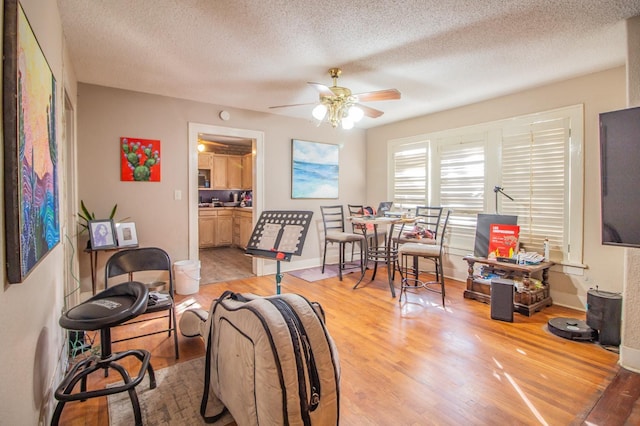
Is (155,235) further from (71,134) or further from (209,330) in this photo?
(209,330)

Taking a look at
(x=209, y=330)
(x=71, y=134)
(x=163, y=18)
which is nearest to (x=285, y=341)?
(x=209, y=330)

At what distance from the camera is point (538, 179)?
359cm

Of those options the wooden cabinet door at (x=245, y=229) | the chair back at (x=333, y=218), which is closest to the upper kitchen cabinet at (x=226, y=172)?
the wooden cabinet door at (x=245, y=229)

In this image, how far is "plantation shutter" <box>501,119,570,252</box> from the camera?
3.42m

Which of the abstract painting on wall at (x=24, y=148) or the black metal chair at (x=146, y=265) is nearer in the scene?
the abstract painting on wall at (x=24, y=148)

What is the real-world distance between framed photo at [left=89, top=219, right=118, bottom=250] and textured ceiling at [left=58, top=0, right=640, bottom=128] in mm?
1522

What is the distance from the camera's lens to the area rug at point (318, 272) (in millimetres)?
4555

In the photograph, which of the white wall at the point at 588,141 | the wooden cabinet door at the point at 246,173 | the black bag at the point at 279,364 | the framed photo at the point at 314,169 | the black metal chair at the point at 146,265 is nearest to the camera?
the black bag at the point at 279,364

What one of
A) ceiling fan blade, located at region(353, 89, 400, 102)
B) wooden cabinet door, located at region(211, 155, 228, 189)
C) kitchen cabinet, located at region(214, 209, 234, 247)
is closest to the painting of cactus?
ceiling fan blade, located at region(353, 89, 400, 102)

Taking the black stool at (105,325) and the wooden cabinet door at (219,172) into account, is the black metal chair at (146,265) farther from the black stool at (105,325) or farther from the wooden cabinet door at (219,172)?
the wooden cabinet door at (219,172)

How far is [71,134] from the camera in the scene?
307 cm

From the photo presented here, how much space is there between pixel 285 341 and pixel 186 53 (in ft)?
8.54

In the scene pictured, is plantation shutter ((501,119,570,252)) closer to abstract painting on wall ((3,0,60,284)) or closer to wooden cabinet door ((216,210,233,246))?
abstract painting on wall ((3,0,60,284))

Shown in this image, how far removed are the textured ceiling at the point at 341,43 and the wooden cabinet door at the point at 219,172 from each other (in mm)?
3381
